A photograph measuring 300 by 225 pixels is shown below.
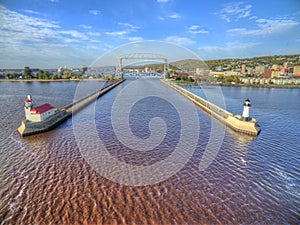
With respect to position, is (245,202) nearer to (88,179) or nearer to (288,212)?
(288,212)

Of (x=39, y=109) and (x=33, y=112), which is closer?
(x=33, y=112)

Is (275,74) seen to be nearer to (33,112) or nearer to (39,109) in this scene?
(39,109)

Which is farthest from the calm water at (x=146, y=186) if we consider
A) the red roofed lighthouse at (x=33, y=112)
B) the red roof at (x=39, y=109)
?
the red roof at (x=39, y=109)

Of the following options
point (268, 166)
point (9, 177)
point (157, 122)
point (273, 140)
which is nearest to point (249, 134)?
point (273, 140)

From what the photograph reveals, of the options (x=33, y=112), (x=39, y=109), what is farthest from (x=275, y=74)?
(x=33, y=112)

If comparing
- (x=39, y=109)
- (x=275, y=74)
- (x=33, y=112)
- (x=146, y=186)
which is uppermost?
(x=275, y=74)

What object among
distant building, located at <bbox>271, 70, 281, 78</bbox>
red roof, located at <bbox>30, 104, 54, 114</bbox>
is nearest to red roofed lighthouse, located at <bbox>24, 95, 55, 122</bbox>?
red roof, located at <bbox>30, 104, 54, 114</bbox>

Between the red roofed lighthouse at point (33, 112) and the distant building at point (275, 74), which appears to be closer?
the red roofed lighthouse at point (33, 112)

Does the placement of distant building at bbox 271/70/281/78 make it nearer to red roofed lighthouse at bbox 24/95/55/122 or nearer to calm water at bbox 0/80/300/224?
calm water at bbox 0/80/300/224

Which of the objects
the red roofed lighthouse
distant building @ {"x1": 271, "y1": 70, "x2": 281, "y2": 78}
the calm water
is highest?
distant building @ {"x1": 271, "y1": 70, "x2": 281, "y2": 78}

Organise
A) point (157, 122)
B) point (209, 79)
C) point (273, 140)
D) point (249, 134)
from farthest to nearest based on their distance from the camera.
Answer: point (209, 79) < point (157, 122) < point (249, 134) < point (273, 140)

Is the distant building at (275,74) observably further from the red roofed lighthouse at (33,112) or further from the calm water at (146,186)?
the red roofed lighthouse at (33,112)
